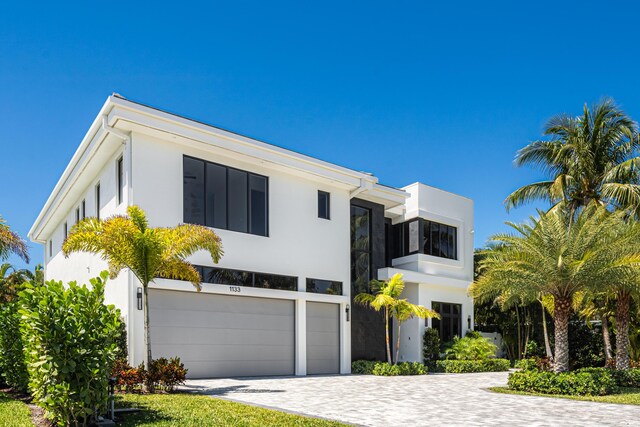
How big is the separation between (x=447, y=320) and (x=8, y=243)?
17.2 meters

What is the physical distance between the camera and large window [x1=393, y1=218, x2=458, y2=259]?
24.9 meters

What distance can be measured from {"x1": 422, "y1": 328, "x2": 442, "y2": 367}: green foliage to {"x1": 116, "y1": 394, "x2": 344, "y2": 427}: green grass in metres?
13.1

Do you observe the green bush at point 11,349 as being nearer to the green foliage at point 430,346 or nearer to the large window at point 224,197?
the large window at point 224,197

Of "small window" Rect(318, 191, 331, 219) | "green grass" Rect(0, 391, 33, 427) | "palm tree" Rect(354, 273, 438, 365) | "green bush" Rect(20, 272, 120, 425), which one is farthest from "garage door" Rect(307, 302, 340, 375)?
"green bush" Rect(20, 272, 120, 425)

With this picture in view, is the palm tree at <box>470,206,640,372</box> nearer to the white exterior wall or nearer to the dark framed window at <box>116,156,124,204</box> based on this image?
the white exterior wall

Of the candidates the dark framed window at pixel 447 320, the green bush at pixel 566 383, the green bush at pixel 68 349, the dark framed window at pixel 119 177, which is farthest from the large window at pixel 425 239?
the green bush at pixel 68 349

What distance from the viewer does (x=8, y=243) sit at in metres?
18.1

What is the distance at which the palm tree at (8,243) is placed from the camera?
1794 cm

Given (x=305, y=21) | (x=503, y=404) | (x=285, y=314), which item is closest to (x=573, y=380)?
(x=503, y=404)

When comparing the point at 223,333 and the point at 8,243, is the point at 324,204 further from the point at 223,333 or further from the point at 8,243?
the point at 8,243

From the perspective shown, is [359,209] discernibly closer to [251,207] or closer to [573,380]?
[251,207]

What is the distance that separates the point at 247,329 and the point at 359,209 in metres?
7.29

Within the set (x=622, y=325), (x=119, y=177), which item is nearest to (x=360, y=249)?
(x=622, y=325)

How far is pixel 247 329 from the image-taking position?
18.1 metres
